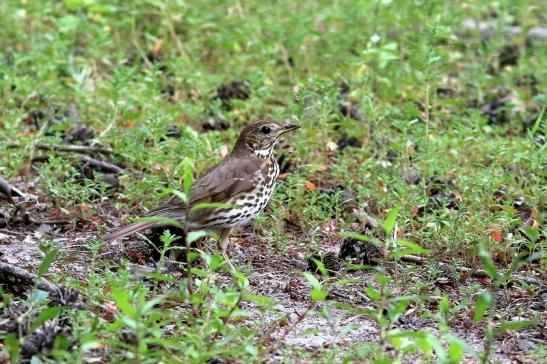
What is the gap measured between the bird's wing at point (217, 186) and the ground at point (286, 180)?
257mm

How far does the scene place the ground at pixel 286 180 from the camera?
211 inches

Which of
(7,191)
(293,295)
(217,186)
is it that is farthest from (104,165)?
(293,295)

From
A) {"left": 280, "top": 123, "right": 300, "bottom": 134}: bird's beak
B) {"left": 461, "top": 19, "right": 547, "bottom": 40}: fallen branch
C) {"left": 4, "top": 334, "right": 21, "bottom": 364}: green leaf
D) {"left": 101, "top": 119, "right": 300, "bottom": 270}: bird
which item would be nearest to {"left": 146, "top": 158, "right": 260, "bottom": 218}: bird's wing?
{"left": 101, "top": 119, "right": 300, "bottom": 270}: bird

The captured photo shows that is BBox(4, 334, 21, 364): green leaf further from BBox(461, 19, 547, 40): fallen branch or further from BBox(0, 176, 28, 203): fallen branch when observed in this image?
BBox(461, 19, 547, 40): fallen branch

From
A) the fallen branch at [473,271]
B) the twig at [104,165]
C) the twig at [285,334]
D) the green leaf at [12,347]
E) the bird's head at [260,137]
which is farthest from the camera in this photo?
the twig at [104,165]

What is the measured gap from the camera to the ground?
536 centimetres

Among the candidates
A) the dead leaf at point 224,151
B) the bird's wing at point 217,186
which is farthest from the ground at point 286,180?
the bird's wing at point 217,186

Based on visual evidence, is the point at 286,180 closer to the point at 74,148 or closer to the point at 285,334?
the point at 74,148

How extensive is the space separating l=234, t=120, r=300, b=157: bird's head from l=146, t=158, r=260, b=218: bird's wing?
1.08 feet

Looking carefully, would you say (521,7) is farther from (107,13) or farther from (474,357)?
(474,357)

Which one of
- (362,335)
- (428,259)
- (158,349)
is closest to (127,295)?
(158,349)

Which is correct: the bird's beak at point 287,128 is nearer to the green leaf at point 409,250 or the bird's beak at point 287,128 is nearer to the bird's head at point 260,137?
the bird's head at point 260,137

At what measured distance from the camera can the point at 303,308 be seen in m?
6.36

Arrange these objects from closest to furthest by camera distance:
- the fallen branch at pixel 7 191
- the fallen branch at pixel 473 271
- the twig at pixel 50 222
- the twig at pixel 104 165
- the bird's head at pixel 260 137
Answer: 1. the fallen branch at pixel 473 271
2. the fallen branch at pixel 7 191
3. the twig at pixel 50 222
4. the bird's head at pixel 260 137
5. the twig at pixel 104 165
